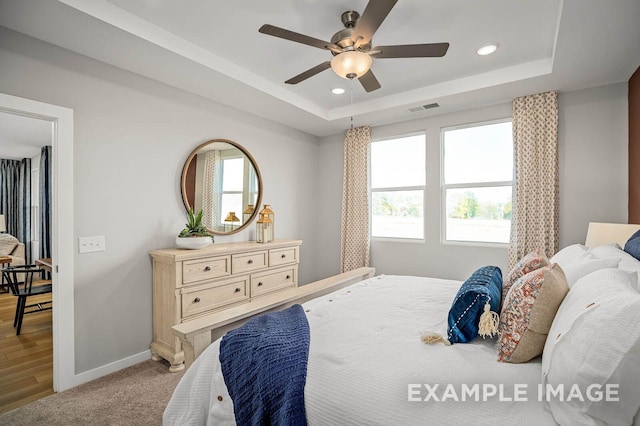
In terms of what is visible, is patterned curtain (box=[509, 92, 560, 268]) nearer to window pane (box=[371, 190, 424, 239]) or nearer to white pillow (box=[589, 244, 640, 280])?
window pane (box=[371, 190, 424, 239])

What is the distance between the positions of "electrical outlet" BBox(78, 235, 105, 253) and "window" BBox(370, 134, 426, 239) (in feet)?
10.4

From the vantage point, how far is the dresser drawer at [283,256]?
349 cm

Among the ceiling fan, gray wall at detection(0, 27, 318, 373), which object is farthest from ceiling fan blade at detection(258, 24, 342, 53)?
gray wall at detection(0, 27, 318, 373)

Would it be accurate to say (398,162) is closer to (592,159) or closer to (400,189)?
(400,189)

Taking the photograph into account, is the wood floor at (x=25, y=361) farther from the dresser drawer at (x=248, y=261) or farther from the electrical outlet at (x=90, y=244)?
the dresser drawer at (x=248, y=261)

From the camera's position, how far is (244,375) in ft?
3.92

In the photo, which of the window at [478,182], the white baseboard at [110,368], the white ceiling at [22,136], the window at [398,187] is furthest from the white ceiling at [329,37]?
the white baseboard at [110,368]

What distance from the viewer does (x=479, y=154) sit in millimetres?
3670

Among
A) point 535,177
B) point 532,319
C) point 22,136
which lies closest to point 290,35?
point 532,319

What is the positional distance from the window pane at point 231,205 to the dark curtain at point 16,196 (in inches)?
170

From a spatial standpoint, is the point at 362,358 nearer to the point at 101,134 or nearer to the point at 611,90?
the point at 101,134

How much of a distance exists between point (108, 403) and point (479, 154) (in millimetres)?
4201

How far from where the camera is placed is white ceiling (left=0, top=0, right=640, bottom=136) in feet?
6.64

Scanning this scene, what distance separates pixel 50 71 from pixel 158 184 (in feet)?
3.64
